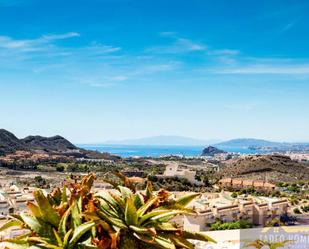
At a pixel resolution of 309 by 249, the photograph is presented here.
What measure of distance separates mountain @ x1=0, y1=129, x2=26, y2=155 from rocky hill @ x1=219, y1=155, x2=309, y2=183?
201 ft

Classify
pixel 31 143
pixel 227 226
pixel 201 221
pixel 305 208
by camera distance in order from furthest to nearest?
pixel 31 143 < pixel 305 208 < pixel 201 221 < pixel 227 226

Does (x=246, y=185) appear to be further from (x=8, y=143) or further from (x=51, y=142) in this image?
(x=51, y=142)

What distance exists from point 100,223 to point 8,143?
13958 centimetres

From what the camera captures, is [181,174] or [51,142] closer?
[181,174]

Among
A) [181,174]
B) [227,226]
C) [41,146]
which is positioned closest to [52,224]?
[227,226]

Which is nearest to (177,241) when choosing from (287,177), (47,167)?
(287,177)

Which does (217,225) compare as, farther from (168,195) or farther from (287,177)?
(287,177)

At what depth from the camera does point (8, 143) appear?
449 ft

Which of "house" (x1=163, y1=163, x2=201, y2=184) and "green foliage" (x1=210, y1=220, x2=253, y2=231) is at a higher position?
"house" (x1=163, y1=163, x2=201, y2=184)

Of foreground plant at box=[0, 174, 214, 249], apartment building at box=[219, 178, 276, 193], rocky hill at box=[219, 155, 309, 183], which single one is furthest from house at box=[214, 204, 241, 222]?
rocky hill at box=[219, 155, 309, 183]

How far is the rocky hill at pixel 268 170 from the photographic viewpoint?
8081cm

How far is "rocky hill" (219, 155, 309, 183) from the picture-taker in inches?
3182

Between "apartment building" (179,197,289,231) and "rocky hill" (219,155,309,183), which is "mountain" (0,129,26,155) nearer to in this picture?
"rocky hill" (219,155,309,183)

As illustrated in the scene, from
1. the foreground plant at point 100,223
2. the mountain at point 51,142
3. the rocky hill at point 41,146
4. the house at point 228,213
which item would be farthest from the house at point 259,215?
the mountain at point 51,142
